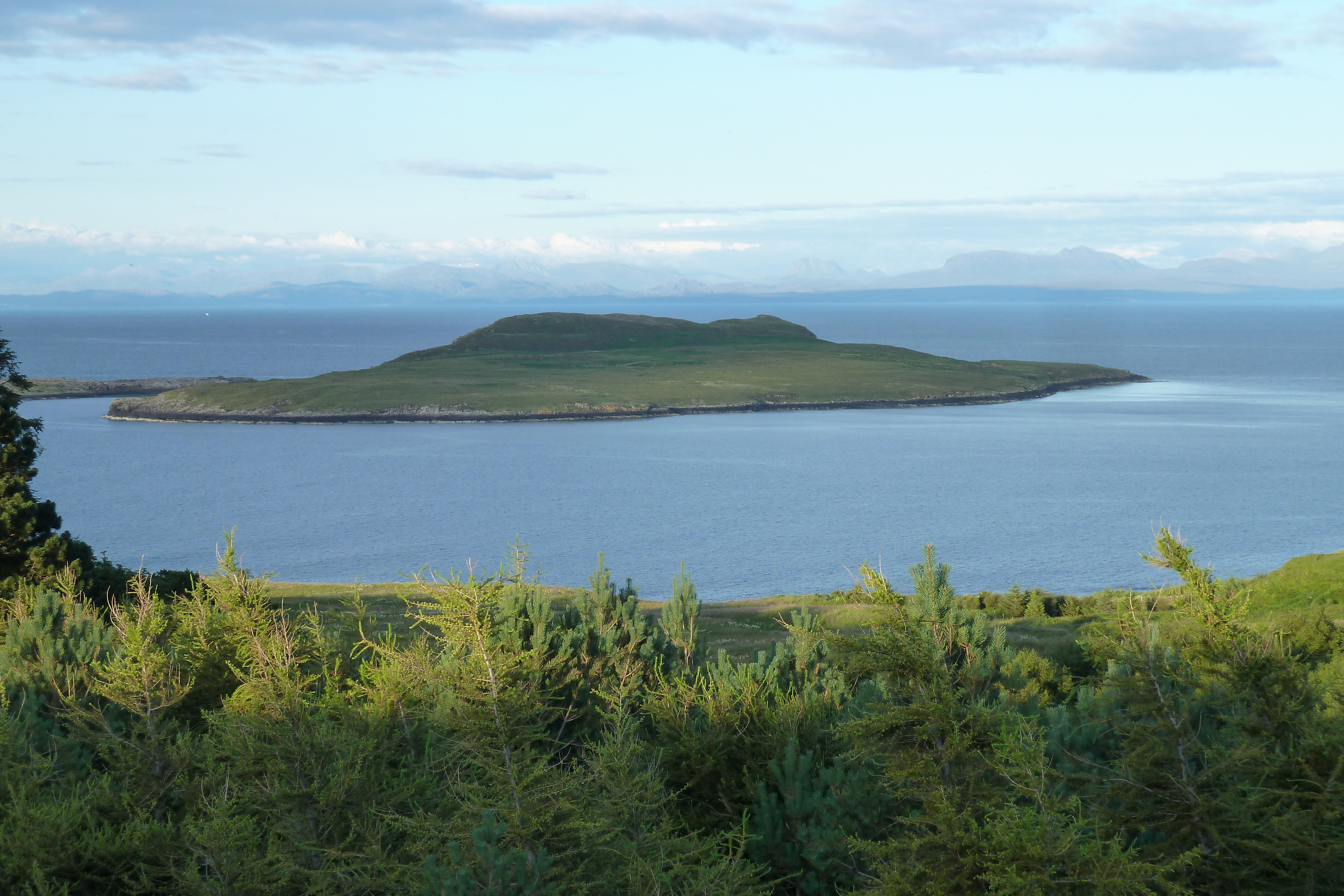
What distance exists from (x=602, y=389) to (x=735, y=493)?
254 ft

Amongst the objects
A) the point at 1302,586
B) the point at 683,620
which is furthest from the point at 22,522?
the point at 1302,586

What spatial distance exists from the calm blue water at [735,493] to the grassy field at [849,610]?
26.4 ft

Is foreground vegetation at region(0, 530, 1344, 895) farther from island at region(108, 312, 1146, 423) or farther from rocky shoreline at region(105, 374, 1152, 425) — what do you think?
island at region(108, 312, 1146, 423)

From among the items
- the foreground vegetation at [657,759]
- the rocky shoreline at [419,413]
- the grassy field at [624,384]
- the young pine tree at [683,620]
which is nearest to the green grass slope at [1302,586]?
the foreground vegetation at [657,759]

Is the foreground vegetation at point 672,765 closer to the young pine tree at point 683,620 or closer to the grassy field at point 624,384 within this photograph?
the young pine tree at point 683,620

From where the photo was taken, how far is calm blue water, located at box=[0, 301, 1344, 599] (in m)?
68.6

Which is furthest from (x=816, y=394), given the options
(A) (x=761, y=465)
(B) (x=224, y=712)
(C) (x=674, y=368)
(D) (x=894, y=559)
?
(B) (x=224, y=712)

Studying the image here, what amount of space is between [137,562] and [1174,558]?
6959 centimetres

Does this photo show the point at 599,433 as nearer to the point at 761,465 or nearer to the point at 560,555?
the point at 761,465

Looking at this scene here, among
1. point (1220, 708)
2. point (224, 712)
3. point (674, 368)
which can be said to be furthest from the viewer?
point (674, 368)

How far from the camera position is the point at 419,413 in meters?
150

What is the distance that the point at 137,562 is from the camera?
6781 cm

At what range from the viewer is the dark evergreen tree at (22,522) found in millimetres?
30844

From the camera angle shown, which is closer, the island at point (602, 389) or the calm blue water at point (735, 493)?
the calm blue water at point (735, 493)
